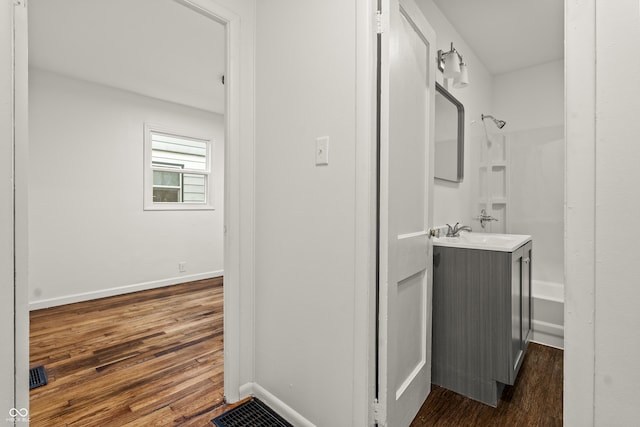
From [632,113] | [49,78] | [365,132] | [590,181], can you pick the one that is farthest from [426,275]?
[49,78]

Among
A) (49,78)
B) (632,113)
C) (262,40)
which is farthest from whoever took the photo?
(49,78)

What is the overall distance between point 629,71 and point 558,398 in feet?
5.96

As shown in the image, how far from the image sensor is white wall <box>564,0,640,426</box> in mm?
746

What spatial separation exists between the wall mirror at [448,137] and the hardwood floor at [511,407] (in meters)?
1.41

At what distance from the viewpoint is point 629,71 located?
74 cm

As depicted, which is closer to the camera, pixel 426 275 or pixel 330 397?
pixel 330 397

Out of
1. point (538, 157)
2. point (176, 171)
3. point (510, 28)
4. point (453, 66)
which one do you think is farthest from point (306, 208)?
point (176, 171)

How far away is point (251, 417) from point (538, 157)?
3492mm

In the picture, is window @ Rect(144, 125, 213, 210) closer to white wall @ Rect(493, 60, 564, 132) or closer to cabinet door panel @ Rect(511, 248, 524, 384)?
white wall @ Rect(493, 60, 564, 132)

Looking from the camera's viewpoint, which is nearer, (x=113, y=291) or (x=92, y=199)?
(x=92, y=199)

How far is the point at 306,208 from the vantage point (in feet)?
4.83

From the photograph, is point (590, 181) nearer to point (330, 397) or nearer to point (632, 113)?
point (632, 113)

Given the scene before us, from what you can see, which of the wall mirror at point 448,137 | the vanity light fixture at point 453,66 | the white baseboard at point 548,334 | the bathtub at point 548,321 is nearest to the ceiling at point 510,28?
the vanity light fixture at point 453,66

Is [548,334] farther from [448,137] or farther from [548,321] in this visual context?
[448,137]
